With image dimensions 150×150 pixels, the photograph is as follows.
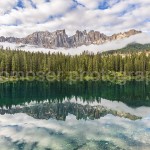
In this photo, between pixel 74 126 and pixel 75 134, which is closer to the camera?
pixel 75 134

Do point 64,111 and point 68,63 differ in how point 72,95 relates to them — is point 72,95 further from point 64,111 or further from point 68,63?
point 68,63

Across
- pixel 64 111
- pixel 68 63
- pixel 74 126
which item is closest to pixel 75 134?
pixel 74 126

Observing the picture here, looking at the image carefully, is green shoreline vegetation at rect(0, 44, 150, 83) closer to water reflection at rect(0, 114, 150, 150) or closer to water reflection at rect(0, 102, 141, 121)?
water reflection at rect(0, 102, 141, 121)

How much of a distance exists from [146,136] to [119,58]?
15826cm

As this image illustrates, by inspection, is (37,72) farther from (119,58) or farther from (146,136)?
(146,136)

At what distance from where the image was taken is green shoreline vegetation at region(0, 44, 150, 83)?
170500mm

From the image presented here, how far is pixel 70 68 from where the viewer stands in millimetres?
191125

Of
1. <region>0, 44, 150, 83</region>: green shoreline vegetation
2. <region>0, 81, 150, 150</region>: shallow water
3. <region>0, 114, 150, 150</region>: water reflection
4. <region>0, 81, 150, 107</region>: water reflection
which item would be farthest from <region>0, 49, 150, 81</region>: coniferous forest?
<region>0, 114, 150, 150</region>: water reflection

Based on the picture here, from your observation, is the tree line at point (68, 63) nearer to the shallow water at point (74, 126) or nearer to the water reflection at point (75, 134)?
the shallow water at point (74, 126)

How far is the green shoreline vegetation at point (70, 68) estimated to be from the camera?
559 feet

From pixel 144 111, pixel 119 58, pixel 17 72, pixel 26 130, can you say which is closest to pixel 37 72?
pixel 17 72

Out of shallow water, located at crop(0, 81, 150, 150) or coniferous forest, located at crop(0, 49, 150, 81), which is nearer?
shallow water, located at crop(0, 81, 150, 150)

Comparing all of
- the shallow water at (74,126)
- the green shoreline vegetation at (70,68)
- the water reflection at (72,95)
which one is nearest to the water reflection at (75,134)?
the shallow water at (74,126)

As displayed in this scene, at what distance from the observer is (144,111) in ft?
221
